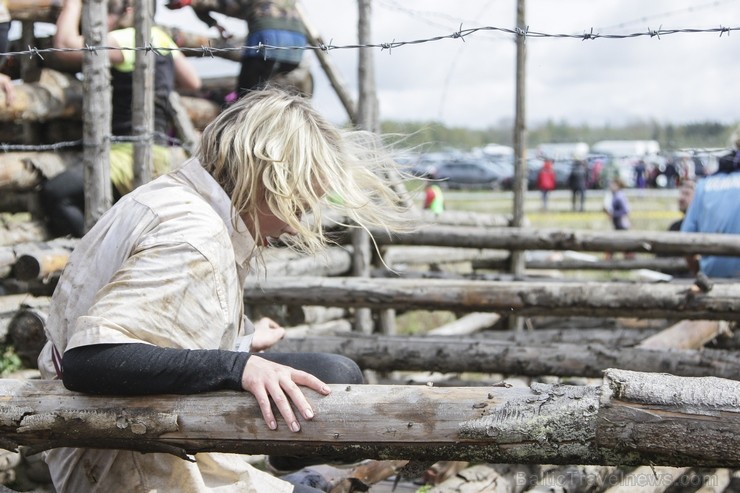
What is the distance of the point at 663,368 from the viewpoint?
4996 millimetres

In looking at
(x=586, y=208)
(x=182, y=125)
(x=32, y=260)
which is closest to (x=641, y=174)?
(x=586, y=208)

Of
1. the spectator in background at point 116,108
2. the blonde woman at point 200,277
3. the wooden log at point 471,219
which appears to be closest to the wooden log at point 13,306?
the spectator in background at point 116,108

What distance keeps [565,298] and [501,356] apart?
513 millimetres

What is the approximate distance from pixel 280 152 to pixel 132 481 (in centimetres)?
95

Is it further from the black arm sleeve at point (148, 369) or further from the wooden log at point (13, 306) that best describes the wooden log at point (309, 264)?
the black arm sleeve at point (148, 369)

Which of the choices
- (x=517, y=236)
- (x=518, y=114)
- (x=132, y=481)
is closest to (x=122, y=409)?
(x=132, y=481)

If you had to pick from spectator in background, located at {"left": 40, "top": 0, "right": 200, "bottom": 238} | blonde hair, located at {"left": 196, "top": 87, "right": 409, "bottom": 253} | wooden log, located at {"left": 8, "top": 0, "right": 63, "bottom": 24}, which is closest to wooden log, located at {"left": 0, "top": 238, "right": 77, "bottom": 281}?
spectator in background, located at {"left": 40, "top": 0, "right": 200, "bottom": 238}

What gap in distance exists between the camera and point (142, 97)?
554 centimetres

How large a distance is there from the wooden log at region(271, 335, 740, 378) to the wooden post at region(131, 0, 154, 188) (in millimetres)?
1441

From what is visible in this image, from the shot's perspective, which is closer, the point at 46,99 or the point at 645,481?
the point at 645,481

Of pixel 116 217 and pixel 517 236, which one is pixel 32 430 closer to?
pixel 116 217

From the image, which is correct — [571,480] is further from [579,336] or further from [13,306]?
[13,306]

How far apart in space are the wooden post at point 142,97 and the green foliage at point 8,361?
48.6 inches

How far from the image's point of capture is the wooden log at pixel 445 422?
2.16 meters
